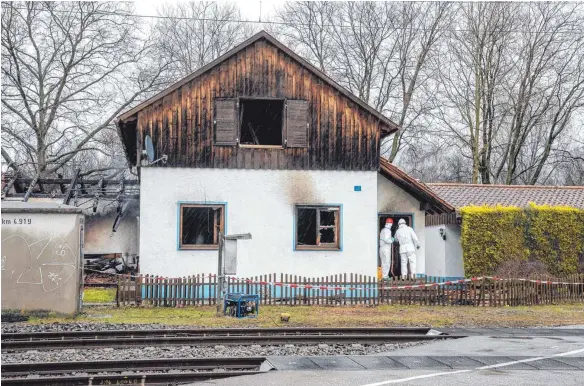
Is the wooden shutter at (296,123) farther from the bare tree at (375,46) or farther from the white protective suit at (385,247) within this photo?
the bare tree at (375,46)

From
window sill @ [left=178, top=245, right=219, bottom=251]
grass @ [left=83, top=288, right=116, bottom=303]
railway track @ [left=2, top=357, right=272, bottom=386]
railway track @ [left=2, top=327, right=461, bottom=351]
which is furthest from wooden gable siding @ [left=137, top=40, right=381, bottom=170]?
railway track @ [left=2, top=357, right=272, bottom=386]

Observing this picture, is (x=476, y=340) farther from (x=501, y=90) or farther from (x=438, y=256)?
(x=501, y=90)

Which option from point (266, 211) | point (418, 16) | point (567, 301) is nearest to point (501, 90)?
point (418, 16)

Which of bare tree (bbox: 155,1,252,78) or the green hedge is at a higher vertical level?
bare tree (bbox: 155,1,252,78)

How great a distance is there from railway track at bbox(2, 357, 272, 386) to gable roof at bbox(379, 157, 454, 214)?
14.3m

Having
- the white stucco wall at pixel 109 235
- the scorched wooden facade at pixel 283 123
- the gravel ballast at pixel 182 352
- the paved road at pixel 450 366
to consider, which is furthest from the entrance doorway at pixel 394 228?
the gravel ballast at pixel 182 352

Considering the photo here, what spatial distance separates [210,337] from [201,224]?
8.86m

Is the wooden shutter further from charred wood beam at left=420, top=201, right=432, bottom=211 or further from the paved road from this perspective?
the paved road

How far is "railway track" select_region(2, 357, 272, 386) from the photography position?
11.1 metres

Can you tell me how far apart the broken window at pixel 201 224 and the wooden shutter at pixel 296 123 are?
2966mm

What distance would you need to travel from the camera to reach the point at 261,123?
89.9ft

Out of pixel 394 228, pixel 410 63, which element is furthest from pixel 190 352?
pixel 410 63

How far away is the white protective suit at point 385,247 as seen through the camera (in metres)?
26.3

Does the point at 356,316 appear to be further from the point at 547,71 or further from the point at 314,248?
the point at 547,71
